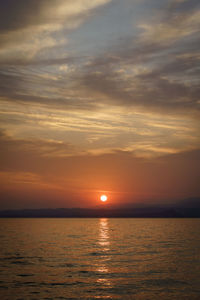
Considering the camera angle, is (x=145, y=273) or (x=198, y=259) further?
(x=198, y=259)

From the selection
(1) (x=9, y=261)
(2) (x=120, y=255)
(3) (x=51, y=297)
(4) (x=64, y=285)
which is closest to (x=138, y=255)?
(2) (x=120, y=255)

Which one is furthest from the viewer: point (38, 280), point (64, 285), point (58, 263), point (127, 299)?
point (58, 263)

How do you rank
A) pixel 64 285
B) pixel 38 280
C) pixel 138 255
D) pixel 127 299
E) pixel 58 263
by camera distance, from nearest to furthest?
pixel 127 299 < pixel 64 285 < pixel 38 280 < pixel 58 263 < pixel 138 255

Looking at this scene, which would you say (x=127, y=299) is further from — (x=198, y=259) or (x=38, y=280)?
(x=198, y=259)

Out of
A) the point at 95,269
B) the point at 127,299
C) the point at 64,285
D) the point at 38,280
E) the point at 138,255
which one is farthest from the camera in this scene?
the point at 138,255

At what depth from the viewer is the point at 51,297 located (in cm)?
3106

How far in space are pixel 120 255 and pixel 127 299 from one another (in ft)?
98.3

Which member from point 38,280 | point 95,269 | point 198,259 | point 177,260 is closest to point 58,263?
point 95,269

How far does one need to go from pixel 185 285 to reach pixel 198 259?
20.3 meters

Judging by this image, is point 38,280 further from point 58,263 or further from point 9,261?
point 9,261

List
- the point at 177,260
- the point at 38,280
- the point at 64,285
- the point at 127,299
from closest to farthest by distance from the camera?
the point at 127,299 → the point at 64,285 → the point at 38,280 → the point at 177,260

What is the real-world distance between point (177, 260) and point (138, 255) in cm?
818

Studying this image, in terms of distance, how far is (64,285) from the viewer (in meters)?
35.8

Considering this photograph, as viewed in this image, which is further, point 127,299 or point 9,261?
point 9,261
